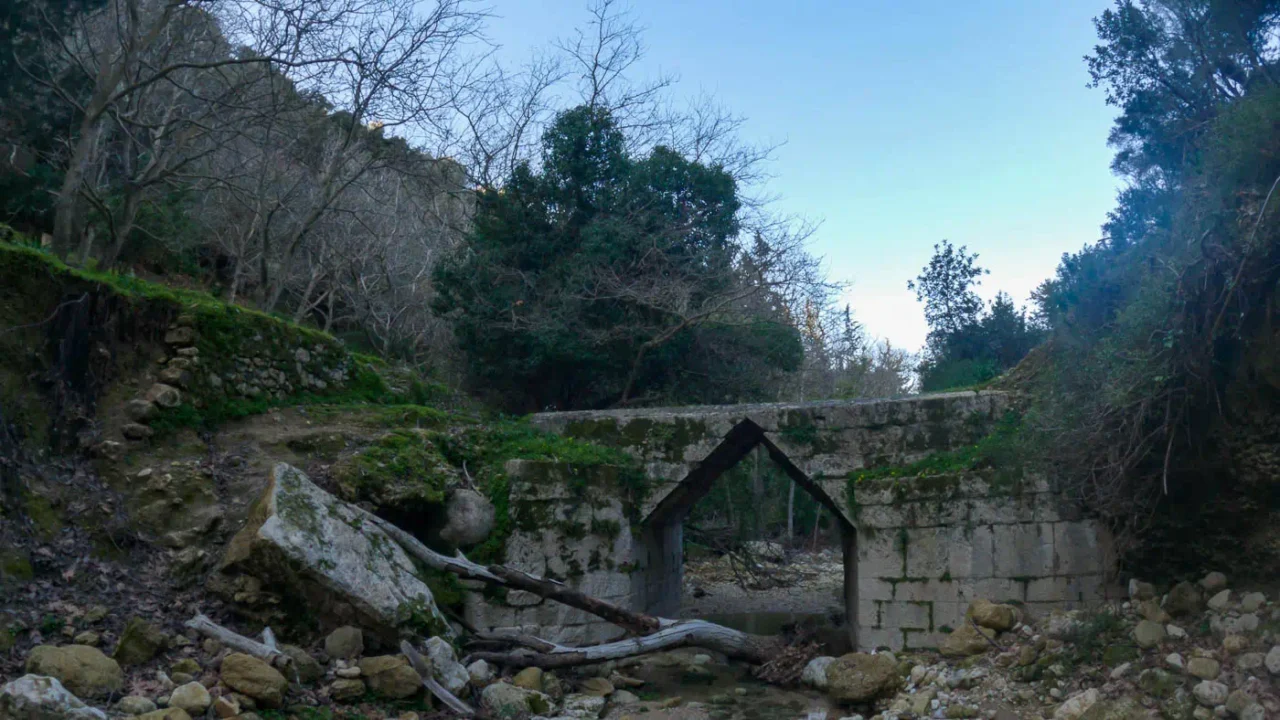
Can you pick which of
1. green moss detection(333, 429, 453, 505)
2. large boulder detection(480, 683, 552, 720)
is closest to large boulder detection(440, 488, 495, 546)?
green moss detection(333, 429, 453, 505)

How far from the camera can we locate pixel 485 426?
1035 centimetres

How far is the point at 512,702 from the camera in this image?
7.26 m

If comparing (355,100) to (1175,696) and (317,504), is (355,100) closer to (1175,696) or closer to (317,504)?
(317,504)

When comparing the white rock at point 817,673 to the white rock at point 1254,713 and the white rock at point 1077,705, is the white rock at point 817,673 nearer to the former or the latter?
the white rock at point 1077,705

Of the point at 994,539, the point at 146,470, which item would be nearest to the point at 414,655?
the point at 146,470

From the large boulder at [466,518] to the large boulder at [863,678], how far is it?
347 cm

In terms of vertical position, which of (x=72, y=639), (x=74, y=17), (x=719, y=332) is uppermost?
(x=74, y=17)

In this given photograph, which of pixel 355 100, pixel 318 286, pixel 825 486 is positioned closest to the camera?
pixel 825 486

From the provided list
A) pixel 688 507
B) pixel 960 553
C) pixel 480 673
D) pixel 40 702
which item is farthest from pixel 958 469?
pixel 40 702

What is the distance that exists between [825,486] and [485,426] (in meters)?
3.69

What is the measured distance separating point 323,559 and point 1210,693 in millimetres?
6186

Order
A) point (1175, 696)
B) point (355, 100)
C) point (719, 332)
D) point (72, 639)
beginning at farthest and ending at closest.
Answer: point (719, 332) → point (355, 100) → point (1175, 696) → point (72, 639)

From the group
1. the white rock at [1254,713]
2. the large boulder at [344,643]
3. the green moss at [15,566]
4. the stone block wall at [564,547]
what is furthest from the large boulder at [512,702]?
the white rock at [1254,713]

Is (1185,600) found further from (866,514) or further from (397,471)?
(397,471)
